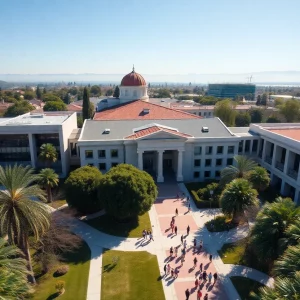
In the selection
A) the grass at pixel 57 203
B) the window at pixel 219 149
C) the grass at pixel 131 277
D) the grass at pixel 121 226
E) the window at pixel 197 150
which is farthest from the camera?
the window at pixel 219 149

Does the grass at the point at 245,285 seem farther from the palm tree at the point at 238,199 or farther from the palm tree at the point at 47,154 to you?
the palm tree at the point at 47,154

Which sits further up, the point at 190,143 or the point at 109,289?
the point at 190,143

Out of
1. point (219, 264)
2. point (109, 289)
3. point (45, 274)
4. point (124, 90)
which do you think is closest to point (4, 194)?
point (45, 274)

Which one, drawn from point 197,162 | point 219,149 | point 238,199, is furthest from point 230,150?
point 238,199

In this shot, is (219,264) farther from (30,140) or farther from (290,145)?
(30,140)

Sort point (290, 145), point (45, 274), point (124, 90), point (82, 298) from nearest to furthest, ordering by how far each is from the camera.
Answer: point (82, 298) < point (45, 274) < point (290, 145) < point (124, 90)

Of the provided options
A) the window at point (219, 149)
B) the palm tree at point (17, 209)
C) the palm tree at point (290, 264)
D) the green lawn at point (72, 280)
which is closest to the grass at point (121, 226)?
the green lawn at point (72, 280)

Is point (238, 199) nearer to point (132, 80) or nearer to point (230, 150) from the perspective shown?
point (230, 150)
